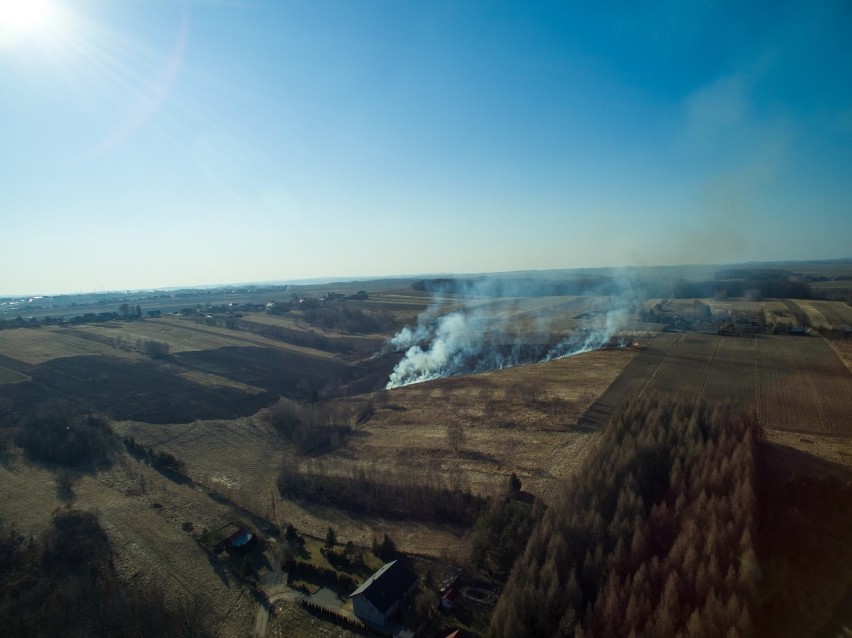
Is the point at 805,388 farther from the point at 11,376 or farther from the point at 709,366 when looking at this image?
the point at 11,376

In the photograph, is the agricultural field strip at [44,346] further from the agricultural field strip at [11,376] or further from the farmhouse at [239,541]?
the farmhouse at [239,541]

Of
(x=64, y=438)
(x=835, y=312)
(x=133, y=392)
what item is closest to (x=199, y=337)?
(x=133, y=392)

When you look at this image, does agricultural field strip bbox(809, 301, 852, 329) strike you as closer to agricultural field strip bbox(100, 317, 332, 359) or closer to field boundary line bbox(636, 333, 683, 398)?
field boundary line bbox(636, 333, 683, 398)

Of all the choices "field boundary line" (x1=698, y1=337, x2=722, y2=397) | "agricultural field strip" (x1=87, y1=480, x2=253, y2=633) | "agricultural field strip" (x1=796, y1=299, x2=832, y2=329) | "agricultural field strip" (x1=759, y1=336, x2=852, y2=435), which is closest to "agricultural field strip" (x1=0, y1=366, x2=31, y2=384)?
"agricultural field strip" (x1=87, y1=480, x2=253, y2=633)

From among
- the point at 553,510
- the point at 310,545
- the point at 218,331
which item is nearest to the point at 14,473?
the point at 310,545

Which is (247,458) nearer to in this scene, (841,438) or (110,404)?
(110,404)
